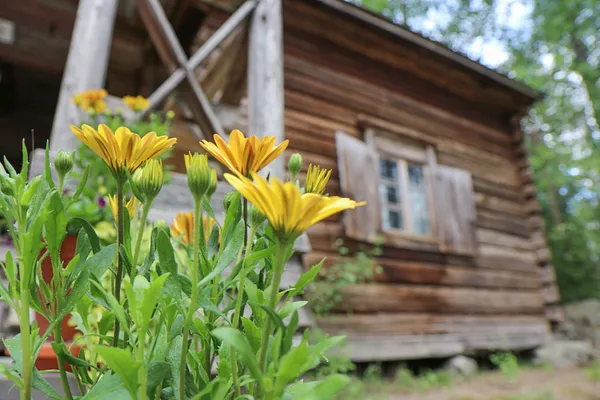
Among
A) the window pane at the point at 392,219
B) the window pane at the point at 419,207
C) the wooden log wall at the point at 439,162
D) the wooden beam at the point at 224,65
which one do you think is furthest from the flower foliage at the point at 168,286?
the window pane at the point at 419,207

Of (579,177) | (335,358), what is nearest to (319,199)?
(335,358)

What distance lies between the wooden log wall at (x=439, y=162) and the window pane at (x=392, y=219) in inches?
14.1

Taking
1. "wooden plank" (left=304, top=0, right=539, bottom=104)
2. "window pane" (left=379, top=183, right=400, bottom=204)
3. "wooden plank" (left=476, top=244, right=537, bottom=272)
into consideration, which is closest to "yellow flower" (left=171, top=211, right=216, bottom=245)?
"wooden plank" (left=304, top=0, right=539, bottom=104)

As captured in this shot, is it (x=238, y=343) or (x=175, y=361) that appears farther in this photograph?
(x=175, y=361)

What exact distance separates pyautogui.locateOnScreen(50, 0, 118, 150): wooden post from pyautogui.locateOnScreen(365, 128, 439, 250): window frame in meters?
3.10

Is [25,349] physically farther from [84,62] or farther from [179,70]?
[179,70]

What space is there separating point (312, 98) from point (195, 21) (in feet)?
4.53

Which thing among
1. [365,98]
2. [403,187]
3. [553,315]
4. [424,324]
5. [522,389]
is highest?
[365,98]

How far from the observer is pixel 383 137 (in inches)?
200

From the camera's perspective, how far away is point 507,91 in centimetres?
620

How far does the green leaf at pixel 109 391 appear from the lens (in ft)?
1.28

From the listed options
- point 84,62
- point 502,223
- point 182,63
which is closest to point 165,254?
point 84,62

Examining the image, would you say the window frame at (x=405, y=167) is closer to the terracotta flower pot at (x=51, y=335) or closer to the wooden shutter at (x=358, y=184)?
the wooden shutter at (x=358, y=184)

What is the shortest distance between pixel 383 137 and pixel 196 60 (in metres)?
2.95
